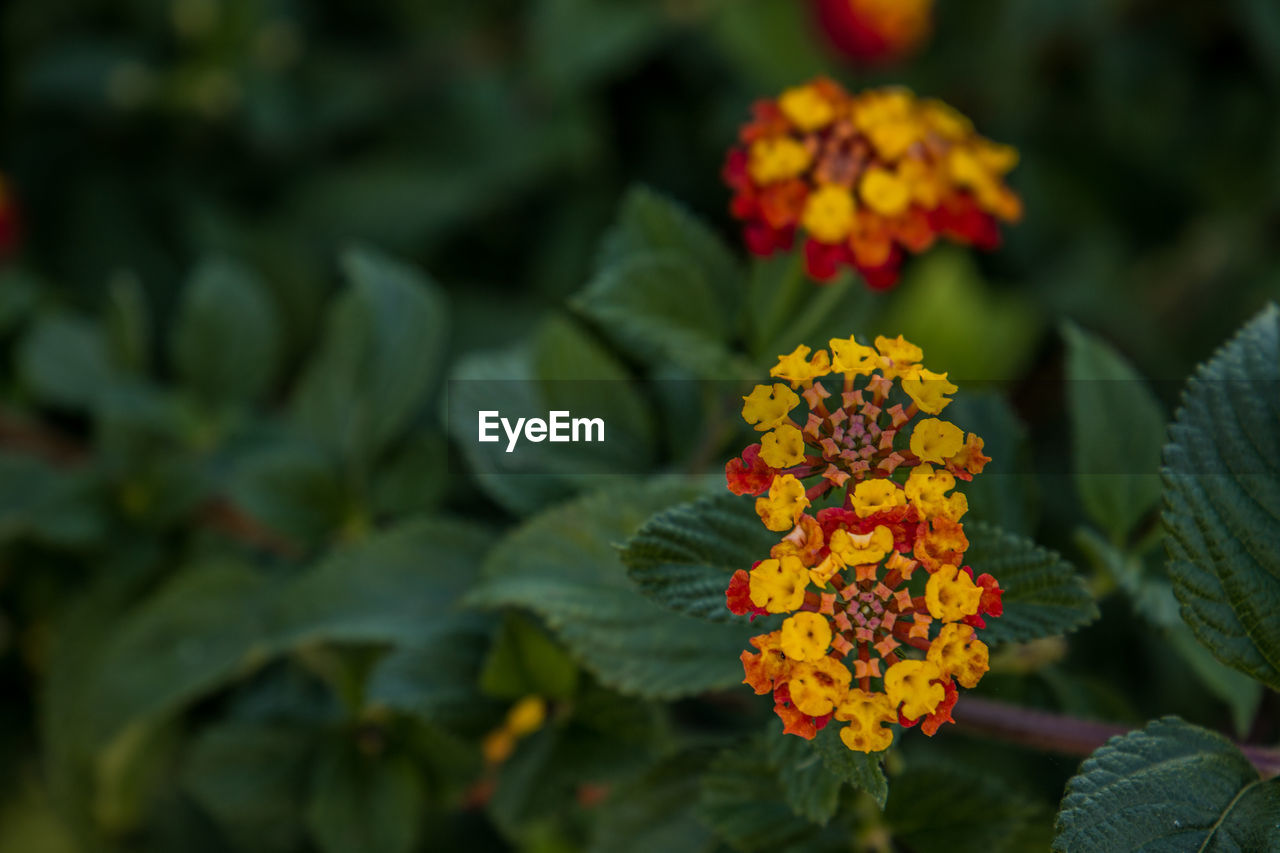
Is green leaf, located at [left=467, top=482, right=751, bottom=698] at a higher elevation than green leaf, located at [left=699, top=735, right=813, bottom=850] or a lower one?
higher

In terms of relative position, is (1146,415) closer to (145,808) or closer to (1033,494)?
(1033,494)

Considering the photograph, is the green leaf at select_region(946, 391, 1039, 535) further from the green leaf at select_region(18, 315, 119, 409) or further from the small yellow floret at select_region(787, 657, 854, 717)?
the green leaf at select_region(18, 315, 119, 409)

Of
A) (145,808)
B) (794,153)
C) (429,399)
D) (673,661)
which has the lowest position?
(145,808)

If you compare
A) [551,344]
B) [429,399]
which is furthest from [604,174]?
[551,344]


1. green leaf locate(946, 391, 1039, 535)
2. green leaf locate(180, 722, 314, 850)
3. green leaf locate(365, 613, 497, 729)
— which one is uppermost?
green leaf locate(946, 391, 1039, 535)

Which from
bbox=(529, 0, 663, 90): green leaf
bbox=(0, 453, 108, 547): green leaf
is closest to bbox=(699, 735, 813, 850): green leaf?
bbox=(0, 453, 108, 547): green leaf

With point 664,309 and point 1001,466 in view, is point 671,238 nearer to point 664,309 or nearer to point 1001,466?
point 664,309
